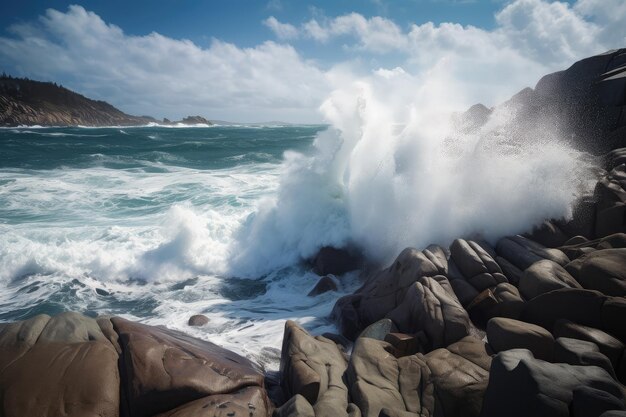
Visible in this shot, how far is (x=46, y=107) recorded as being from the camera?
81.8 meters

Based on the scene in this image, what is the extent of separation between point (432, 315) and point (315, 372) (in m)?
2.17

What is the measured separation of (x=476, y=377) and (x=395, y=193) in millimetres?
6423

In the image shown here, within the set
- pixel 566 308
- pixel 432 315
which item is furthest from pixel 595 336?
pixel 432 315

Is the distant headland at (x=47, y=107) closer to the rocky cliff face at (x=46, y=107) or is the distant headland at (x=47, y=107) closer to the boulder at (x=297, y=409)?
the rocky cliff face at (x=46, y=107)

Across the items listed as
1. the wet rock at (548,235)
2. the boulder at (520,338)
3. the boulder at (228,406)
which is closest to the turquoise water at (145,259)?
the boulder at (228,406)

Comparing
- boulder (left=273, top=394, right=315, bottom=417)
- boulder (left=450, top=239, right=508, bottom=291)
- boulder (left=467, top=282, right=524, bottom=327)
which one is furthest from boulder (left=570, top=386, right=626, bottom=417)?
boulder (left=450, top=239, right=508, bottom=291)

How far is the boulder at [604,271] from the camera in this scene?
4.98m

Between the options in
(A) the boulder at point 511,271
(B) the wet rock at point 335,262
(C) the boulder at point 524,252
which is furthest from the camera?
(B) the wet rock at point 335,262

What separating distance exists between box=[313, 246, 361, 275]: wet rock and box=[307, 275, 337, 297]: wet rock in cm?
81

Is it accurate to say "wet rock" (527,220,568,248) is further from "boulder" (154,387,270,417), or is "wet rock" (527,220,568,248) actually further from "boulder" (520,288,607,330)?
"boulder" (154,387,270,417)

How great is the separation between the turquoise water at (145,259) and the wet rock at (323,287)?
0.28m

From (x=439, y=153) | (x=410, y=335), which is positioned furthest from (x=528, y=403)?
(x=439, y=153)

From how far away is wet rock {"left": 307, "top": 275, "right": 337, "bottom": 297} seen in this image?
8820 mm

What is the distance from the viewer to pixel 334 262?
32.6 feet
